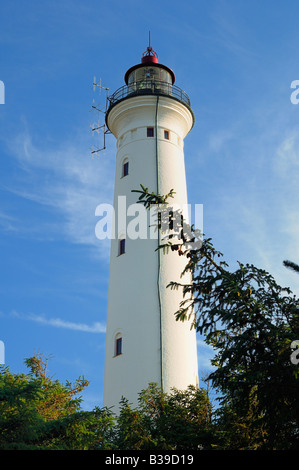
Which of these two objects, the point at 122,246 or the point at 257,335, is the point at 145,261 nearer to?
the point at 122,246

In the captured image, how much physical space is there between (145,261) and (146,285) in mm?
1237

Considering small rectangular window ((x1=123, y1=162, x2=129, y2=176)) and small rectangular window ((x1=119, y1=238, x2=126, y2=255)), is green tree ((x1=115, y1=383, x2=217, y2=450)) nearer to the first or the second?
small rectangular window ((x1=119, y1=238, x2=126, y2=255))

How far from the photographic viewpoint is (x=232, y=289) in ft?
48.8

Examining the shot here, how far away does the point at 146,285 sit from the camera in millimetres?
27641

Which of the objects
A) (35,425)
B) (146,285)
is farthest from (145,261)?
(35,425)

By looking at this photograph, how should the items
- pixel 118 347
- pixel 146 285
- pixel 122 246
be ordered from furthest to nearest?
pixel 122 246 → pixel 146 285 → pixel 118 347

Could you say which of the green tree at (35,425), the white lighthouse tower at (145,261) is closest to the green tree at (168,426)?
the green tree at (35,425)

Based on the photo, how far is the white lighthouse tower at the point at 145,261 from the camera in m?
26.2

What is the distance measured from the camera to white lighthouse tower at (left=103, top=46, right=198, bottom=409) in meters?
26.2

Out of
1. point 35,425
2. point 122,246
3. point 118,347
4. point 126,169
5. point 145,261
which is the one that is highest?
point 126,169

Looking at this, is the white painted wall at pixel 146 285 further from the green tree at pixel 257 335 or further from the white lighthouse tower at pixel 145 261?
the green tree at pixel 257 335

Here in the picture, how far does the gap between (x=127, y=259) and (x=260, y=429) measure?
13.0 metres
